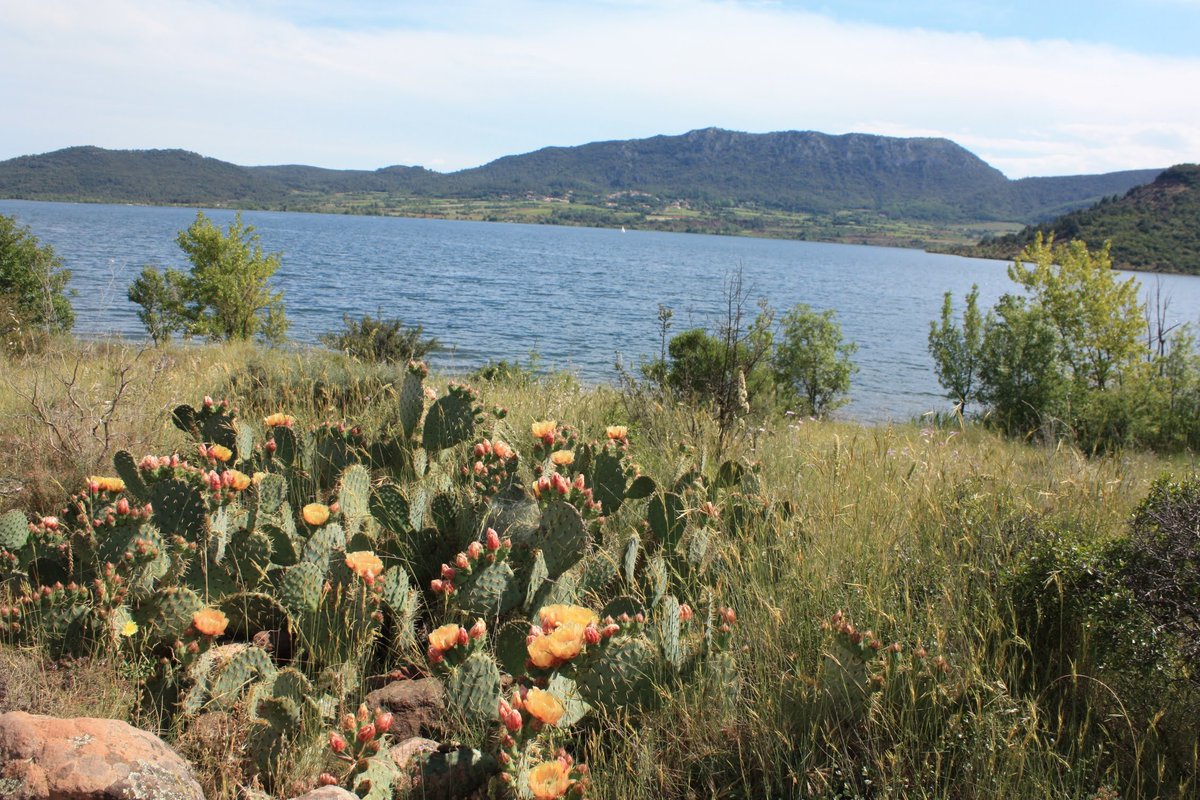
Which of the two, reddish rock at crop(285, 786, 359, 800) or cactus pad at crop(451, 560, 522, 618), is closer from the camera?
reddish rock at crop(285, 786, 359, 800)

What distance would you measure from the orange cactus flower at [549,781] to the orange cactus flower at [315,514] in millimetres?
1385

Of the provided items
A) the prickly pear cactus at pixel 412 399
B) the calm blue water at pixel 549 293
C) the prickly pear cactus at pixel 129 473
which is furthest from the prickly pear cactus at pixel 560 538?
the calm blue water at pixel 549 293

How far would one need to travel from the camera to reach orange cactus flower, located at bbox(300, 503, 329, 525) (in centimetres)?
276

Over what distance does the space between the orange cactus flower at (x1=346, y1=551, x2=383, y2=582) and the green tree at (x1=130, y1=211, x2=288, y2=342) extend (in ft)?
56.3

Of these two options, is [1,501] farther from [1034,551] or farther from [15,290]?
[15,290]

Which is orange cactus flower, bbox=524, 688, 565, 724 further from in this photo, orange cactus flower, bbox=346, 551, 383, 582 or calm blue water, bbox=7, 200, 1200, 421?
calm blue water, bbox=7, 200, 1200, 421

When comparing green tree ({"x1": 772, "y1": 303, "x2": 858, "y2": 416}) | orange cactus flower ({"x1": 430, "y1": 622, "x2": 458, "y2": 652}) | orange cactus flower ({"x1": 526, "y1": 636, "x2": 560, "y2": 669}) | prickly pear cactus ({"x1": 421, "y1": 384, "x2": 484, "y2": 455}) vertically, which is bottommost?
green tree ({"x1": 772, "y1": 303, "x2": 858, "y2": 416})

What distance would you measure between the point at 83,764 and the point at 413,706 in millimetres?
849

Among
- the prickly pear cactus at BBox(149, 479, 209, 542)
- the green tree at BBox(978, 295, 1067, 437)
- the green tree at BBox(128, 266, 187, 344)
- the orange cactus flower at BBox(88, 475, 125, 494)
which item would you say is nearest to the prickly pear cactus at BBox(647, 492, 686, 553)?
the prickly pear cactus at BBox(149, 479, 209, 542)

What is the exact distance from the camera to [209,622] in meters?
2.31

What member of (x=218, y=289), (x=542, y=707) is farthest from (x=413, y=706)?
(x=218, y=289)

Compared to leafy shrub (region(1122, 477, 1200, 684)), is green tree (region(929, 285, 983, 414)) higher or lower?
lower

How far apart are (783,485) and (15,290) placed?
18309mm

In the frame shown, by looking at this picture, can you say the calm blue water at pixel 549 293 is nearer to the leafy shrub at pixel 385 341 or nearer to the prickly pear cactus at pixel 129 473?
the leafy shrub at pixel 385 341
